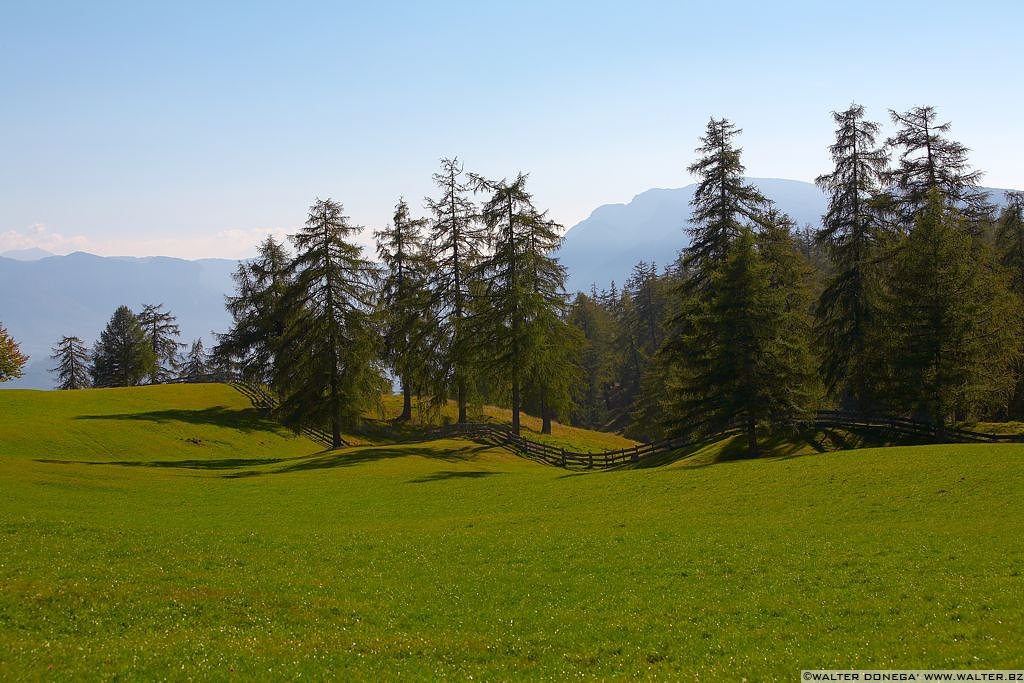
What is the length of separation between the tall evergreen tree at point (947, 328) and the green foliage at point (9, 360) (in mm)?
72685

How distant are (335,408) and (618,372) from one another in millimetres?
68415

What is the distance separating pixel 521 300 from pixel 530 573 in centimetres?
3035

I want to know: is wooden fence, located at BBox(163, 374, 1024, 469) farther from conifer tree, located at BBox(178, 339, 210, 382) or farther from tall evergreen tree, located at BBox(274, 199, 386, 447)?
conifer tree, located at BBox(178, 339, 210, 382)

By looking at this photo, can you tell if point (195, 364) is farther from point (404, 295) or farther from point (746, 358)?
point (746, 358)

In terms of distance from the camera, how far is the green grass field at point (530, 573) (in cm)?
1224

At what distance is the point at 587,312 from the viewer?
4028 inches

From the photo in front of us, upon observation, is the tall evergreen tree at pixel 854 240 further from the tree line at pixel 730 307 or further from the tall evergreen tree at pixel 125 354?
the tall evergreen tree at pixel 125 354

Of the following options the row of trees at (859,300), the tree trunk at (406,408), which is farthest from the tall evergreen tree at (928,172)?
the tree trunk at (406,408)

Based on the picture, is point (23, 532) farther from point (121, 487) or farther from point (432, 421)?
point (432, 421)

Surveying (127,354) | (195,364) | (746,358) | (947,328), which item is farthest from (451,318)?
(195,364)

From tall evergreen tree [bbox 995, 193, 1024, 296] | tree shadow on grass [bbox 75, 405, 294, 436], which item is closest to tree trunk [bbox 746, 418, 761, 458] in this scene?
tall evergreen tree [bbox 995, 193, 1024, 296]

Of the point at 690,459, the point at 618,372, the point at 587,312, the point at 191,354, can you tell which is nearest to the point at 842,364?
the point at 690,459

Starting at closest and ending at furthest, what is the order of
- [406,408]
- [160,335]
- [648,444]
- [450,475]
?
[450,475], [648,444], [406,408], [160,335]

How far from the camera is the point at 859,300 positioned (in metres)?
41.6
